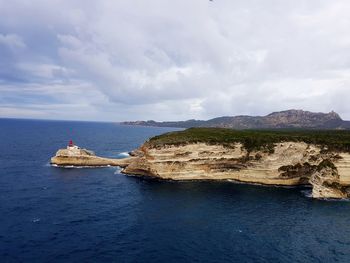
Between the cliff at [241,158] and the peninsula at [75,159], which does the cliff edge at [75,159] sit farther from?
the cliff at [241,158]

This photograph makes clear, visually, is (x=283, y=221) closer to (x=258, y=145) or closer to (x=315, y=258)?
(x=315, y=258)

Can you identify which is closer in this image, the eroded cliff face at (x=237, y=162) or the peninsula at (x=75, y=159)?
the eroded cliff face at (x=237, y=162)

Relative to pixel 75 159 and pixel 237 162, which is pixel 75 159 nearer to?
pixel 75 159

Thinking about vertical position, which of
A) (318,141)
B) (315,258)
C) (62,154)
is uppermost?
(318,141)

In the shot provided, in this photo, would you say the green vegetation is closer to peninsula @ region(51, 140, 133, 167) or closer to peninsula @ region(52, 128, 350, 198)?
peninsula @ region(52, 128, 350, 198)

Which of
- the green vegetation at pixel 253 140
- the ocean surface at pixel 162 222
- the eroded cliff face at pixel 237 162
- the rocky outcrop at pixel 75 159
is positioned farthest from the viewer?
the rocky outcrop at pixel 75 159

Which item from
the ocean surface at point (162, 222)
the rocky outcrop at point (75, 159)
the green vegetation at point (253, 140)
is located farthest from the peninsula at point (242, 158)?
the rocky outcrop at point (75, 159)

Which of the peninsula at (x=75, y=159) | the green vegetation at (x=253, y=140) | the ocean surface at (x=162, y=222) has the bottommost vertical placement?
the ocean surface at (x=162, y=222)

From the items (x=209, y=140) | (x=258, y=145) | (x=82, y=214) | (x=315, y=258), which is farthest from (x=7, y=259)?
(x=258, y=145)
